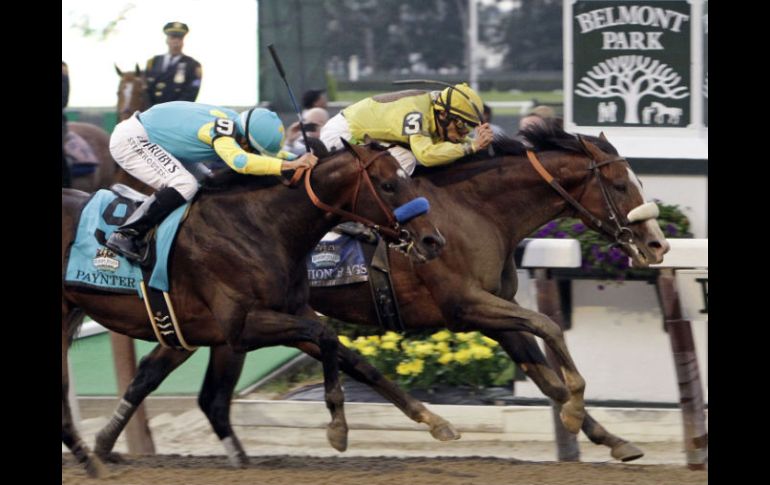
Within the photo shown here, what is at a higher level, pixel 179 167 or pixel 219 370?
pixel 179 167

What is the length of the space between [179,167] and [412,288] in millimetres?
1291

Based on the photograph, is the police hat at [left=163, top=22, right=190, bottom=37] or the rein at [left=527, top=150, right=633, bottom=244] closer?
the rein at [left=527, top=150, right=633, bottom=244]

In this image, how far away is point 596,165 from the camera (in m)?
6.61

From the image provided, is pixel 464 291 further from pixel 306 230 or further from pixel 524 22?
pixel 524 22

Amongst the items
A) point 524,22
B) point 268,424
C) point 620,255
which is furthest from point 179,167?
point 524,22

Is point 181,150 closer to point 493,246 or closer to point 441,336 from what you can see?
point 493,246

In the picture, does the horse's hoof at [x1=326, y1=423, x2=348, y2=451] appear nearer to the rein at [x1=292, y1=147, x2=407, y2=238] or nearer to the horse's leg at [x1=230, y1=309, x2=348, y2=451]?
the horse's leg at [x1=230, y1=309, x2=348, y2=451]

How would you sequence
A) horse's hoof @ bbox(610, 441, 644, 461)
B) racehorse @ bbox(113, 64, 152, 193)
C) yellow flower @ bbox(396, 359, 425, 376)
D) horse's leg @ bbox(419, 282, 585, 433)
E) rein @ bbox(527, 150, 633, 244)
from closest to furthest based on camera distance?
horse's leg @ bbox(419, 282, 585, 433) → horse's hoof @ bbox(610, 441, 644, 461) → rein @ bbox(527, 150, 633, 244) → yellow flower @ bbox(396, 359, 425, 376) → racehorse @ bbox(113, 64, 152, 193)

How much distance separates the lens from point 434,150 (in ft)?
21.6

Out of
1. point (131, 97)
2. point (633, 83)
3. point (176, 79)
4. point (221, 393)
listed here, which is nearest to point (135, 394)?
point (221, 393)

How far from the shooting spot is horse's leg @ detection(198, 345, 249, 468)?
670 centimetres

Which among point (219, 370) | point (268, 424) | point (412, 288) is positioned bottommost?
point (268, 424)

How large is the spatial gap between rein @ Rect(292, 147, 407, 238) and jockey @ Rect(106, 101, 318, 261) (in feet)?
0.39

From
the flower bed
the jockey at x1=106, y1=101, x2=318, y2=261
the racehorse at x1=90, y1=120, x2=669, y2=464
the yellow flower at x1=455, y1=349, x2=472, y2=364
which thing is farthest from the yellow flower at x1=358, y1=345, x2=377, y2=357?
the jockey at x1=106, y1=101, x2=318, y2=261
